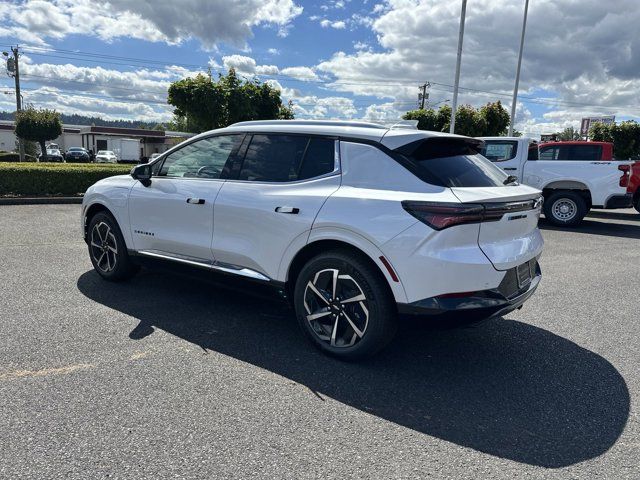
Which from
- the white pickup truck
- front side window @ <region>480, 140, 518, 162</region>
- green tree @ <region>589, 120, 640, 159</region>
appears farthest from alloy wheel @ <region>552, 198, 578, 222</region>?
green tree @ <region>589, 120, 640, 159</region>

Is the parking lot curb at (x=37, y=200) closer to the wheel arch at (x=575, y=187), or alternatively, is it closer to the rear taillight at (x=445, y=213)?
the wheel arch at (x=575, y=187)

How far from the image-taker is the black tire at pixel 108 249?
5.13 metres

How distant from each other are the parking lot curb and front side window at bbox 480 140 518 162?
10.8 meters

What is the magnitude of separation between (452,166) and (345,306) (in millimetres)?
1271

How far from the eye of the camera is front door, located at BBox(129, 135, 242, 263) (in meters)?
4.29

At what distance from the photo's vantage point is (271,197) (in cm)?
381

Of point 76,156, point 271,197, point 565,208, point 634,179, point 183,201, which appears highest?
point 634,179

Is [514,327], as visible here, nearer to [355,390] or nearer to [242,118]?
[355,390]

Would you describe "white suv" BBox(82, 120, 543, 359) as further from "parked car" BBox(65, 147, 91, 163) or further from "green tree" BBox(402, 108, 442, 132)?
"parked car" BBox(65, 147, 91, 163)

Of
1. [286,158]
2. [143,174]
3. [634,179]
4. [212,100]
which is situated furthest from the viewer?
[212,100]

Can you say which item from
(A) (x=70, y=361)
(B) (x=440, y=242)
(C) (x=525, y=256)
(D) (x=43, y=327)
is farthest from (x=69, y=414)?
(C) (x=525, y=256)

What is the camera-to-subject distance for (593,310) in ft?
16.3

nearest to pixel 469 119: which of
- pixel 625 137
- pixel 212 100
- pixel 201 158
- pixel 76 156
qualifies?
pixel 625 137

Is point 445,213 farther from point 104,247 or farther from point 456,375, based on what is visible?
point 104,247
